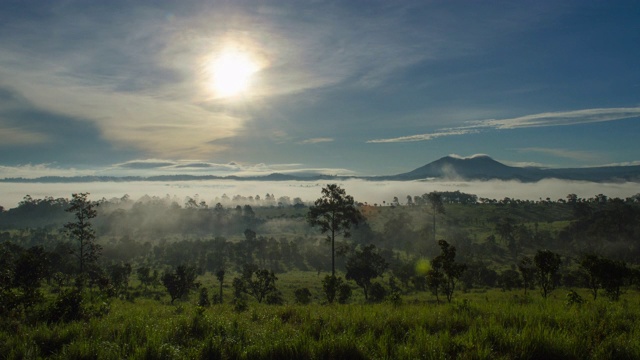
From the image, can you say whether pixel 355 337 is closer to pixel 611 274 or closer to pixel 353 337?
pixel 353 337

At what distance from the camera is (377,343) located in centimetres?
710

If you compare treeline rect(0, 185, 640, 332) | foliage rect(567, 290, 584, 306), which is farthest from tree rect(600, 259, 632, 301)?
foliage rect(567, 290, 584, 306)

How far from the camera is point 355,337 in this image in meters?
7.61

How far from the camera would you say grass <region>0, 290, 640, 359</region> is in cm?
659

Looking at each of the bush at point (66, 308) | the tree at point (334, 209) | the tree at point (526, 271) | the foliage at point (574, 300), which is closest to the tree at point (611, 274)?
the tree at point (526, 271)

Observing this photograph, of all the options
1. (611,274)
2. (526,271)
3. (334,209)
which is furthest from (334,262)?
(611,274)

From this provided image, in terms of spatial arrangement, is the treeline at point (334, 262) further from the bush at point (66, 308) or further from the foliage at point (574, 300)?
the foliage at point (574, 300)

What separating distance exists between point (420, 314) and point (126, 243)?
16141 cm

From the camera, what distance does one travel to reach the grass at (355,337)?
6586 mm

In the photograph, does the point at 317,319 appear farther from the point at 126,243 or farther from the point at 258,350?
the point at 126,243

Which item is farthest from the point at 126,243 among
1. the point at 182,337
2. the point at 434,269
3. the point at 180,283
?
the point at 182,337

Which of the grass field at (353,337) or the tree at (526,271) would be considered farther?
the tree at (526,271)

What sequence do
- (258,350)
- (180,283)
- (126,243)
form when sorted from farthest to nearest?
(126,243) → (180,283) → (258,350)

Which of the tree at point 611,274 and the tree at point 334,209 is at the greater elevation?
the tree at point 334,209
